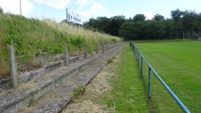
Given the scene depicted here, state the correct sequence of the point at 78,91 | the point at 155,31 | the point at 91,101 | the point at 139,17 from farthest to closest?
the point at 139,17
the point at 155,31
the point at 78,91
the point at 91,101

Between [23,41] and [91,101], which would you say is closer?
[91,101]

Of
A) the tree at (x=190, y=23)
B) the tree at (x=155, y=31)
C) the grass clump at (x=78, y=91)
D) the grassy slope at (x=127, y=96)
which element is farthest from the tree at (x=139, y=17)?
the grass clump at (x=78, y=91)

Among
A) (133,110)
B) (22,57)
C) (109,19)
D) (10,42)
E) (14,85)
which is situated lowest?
(133,110)

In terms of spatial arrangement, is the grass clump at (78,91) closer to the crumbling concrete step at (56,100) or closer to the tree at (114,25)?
the crumbling concrete step at (56,100)

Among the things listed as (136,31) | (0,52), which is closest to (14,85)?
(0,52)

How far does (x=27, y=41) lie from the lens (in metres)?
7.71

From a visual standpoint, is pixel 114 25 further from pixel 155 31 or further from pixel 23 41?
pixel 23 41

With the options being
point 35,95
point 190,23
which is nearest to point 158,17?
point 190,23

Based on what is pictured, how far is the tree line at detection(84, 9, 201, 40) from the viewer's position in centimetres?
8688

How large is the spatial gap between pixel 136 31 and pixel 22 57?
82.3 meters

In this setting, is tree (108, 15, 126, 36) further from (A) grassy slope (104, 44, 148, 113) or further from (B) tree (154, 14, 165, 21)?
(A) grassy slope (104, 44, 148, 113)

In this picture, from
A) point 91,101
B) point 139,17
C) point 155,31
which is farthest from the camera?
point 139,17

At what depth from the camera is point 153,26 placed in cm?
8700

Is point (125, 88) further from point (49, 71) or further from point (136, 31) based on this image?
point (136, 31)
